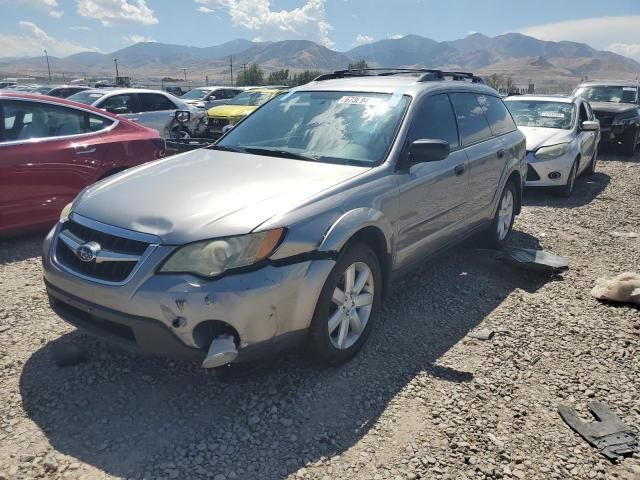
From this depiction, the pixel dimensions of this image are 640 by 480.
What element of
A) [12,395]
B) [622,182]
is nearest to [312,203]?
[12,395]

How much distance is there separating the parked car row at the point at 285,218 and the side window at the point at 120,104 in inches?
203

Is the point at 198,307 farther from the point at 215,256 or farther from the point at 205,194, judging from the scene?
the point at 205,194

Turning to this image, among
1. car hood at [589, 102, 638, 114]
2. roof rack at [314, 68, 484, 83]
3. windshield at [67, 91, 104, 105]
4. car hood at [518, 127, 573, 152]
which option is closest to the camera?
roof rack at [314, 68, 484, 83]

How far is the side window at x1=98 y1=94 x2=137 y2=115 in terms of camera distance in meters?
10.2

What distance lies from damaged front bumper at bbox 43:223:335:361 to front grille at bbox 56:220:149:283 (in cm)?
6

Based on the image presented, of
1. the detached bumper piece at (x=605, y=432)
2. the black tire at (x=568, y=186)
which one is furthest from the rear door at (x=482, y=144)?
the black tire at (x=568, y=186)

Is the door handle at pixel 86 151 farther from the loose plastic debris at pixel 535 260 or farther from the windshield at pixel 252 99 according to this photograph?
the windshield at pixel 252 99

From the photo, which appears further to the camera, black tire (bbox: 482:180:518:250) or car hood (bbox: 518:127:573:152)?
car hood (bbox: 518:127:573:152)

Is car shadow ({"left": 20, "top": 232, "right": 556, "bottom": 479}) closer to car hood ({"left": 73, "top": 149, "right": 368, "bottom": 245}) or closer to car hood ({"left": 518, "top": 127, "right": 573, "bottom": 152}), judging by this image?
car hood ({"left": 73, "top": 149, "right": 368, "bottom": 245})

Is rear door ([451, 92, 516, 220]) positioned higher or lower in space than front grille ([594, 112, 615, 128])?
higher

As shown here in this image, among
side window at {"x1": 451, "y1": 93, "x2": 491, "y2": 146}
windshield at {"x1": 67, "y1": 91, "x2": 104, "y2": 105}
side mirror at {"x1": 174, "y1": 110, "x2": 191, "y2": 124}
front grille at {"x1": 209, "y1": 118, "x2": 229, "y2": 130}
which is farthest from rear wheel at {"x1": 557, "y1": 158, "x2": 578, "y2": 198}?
front grille at {"x1": 209, "y1": 118, "x2": 229, "y2": 130}

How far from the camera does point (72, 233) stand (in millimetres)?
3047

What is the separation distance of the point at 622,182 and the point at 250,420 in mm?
9406

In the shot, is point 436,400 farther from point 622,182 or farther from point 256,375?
point 622,182
